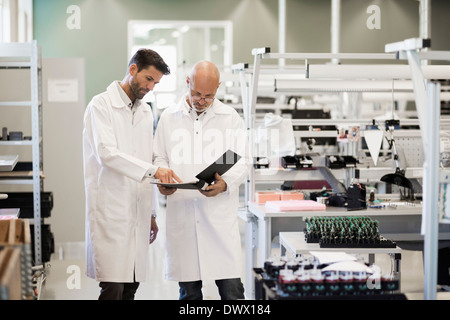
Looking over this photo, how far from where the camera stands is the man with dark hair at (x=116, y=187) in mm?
3104

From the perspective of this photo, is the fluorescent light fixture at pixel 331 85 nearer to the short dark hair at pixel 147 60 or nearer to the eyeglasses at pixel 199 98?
the eyeglasses at pixel 199 98

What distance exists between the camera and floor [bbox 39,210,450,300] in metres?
5.20

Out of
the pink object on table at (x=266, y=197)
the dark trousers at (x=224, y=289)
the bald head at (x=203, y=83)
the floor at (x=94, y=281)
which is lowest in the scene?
the floor at (x=94, y=281)

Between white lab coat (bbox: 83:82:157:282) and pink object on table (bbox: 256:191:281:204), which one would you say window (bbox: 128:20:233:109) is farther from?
white lab coat (bbox: 83:82:157:282)

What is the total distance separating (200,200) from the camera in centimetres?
331

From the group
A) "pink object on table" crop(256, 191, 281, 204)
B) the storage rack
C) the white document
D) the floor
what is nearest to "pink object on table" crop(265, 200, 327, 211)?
"pink object on table" crop(256, 191, 281, 204)

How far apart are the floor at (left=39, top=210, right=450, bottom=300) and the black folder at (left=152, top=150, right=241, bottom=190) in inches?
83.4

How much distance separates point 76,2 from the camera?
1191 centimetres

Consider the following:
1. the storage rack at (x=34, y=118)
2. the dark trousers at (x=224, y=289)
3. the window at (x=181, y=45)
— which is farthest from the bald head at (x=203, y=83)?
the window at (x=181, y=45)

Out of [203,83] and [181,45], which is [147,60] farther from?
[181,45]

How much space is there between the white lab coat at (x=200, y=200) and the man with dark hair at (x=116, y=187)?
20 centimetres
